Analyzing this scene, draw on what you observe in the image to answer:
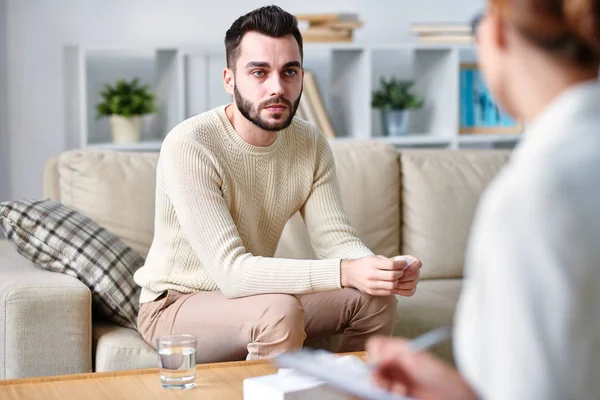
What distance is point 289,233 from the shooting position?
272 centimetres

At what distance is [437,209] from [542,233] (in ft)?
7.04

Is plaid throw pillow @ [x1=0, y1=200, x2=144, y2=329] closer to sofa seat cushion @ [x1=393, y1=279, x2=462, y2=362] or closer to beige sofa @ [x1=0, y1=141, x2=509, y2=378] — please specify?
beige sofa @ [x1=0, y1=141, x2=509, y2=378]

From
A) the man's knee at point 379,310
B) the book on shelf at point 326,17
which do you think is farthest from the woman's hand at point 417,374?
the book on shelf at point 326,17

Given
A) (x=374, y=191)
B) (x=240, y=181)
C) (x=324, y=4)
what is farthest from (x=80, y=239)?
(x=324, y=4)

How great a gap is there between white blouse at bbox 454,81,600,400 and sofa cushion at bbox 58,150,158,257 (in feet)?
6.21

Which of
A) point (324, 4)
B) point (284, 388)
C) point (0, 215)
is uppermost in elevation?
point (324, 4)

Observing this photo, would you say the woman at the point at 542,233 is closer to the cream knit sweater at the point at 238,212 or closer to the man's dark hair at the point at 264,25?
the cream knit sweater at the point at 238,212

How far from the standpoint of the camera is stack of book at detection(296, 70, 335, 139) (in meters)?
3.68

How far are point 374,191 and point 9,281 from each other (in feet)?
3.79

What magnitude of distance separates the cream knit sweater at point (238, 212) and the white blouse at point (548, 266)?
1303 millimetres

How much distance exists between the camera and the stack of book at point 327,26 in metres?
3.71

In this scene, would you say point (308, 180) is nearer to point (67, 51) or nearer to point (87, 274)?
point (87, 274)

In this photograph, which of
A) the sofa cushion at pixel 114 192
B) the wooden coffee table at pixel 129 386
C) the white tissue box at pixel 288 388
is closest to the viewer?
the white tissue box at pixel 288 388

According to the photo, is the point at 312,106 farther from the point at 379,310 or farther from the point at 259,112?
the point at 379,310
